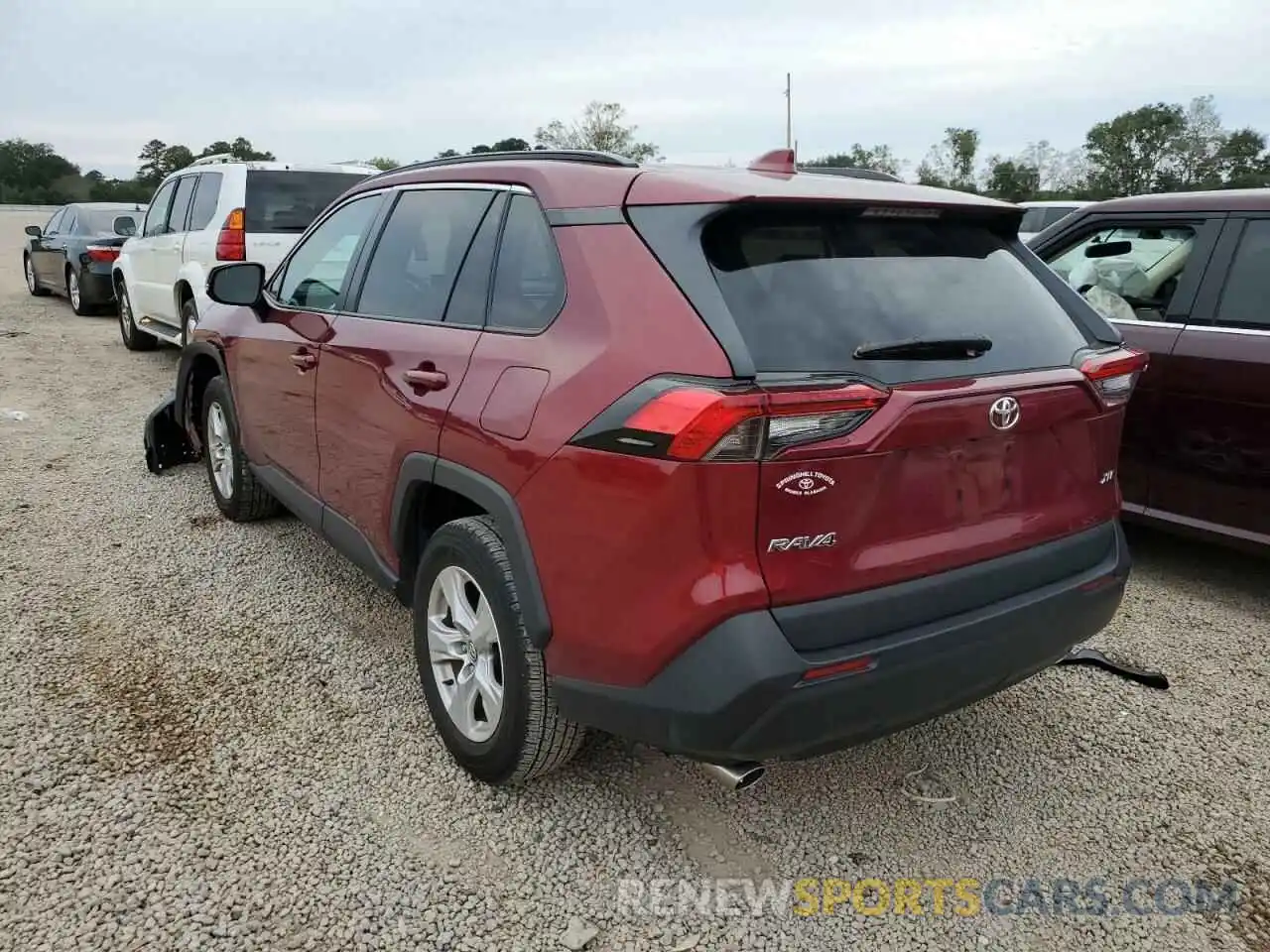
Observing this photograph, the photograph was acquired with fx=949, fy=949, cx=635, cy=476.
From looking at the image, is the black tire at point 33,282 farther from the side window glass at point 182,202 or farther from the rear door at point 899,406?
the rear door at point 899,406

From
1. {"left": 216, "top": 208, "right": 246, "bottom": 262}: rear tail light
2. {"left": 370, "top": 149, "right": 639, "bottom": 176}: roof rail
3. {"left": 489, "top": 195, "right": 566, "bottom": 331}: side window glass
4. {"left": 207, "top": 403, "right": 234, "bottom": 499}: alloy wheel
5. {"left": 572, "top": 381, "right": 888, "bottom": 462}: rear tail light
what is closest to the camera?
{"left": 572, "top": 381, "right": 888, "bottom": 462}: rear tail light

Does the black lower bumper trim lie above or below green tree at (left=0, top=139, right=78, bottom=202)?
below

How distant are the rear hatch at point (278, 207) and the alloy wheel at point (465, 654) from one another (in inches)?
228

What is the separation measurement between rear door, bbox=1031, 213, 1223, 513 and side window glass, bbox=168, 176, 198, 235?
7.85 meters

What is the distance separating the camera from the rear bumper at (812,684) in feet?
6.71

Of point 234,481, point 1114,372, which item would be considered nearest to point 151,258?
point 234,481

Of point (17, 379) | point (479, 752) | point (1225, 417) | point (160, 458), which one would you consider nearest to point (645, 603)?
point (479, 752)

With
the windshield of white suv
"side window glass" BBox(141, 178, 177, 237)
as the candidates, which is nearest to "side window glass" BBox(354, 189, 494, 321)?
"side window glass" BBox(141, 178, 177, 237)

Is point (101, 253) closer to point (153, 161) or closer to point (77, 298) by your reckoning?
point (77, 298)

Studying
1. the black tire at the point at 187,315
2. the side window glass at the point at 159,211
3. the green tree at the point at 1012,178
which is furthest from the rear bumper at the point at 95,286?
the green tree at the point at 1012,178

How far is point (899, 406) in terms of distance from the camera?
2.12 meters

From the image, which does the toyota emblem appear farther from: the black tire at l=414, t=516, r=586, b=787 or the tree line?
the tree line

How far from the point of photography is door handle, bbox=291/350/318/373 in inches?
146

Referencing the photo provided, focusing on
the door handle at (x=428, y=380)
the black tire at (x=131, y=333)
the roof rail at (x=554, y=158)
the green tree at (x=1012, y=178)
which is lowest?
the black tire at (x=131, y=333)
